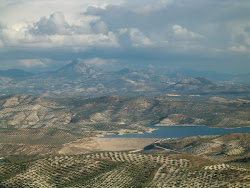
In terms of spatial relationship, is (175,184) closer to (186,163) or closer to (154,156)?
(186,163)

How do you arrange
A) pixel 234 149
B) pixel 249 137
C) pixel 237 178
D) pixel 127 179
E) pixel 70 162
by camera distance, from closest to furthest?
pixel 237 178
pixel 127 179
pixel 70 162
pixel 234 149
pixel 249 137

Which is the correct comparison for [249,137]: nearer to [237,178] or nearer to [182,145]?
[182,145]

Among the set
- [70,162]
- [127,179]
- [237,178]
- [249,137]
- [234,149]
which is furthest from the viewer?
[249,137]

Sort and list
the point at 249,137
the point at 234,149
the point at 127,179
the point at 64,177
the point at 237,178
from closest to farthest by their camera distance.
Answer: the point at 237,178 < the point at 127,179 < the point at 64,177 < the point at 234,149 < the point at 249,137

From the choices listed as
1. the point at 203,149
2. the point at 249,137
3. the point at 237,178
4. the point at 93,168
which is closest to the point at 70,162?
the point at 93,168

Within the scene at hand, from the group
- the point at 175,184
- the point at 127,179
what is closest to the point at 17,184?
the point at 127,179

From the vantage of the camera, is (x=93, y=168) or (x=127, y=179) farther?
(x=93, y=168)
